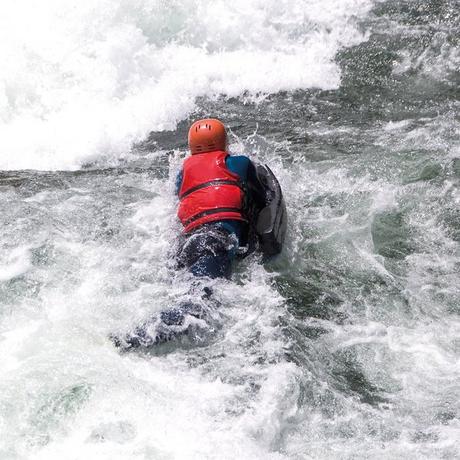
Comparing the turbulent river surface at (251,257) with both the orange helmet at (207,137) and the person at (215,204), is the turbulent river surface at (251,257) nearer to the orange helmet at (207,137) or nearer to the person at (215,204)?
the person at (215,204)

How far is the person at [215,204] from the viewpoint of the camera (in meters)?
6.27

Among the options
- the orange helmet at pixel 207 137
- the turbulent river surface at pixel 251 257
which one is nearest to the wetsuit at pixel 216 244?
the turbulent river surface at pixel 251 257

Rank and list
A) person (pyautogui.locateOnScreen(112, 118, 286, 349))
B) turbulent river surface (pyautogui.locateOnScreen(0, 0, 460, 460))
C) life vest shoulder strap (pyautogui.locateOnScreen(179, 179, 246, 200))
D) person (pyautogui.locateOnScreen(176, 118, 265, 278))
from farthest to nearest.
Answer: life vest shoulder strap (pyautogui.locateOnScreen(179, 179, 246, 200)) < person (pyautogui.locateOnScreen(176, 118, 265, 278)) < person (pyautogui.locateOnScreen(112, 118, 286, 349)) < turbulent river surface (pyautogui.locateOnScreen(0, 0, 460, 460))

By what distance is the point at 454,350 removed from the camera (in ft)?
17.4

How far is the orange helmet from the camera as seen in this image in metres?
6.93

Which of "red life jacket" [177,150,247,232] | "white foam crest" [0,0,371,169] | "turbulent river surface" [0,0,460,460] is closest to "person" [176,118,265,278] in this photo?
"red life jacket" [177,150,247,232]

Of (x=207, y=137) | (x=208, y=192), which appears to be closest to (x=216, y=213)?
(x=208, y=192)

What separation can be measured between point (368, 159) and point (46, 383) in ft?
15.0

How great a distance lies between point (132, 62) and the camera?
10.8m

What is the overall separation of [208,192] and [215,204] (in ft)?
0.53

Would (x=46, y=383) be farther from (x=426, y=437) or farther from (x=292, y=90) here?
(x=292, y=90)

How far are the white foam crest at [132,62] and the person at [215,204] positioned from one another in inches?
92.0

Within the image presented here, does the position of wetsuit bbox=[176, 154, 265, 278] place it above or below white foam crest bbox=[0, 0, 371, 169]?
below

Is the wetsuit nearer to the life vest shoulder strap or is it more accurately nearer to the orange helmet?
the life vest shoulder strap
